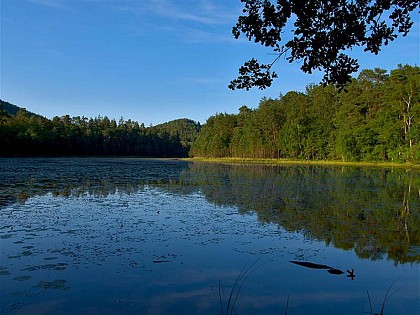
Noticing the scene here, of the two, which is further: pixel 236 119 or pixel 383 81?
pixel 236 119

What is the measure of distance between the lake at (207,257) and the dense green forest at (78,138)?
71.5m

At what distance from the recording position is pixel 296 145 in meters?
74.1

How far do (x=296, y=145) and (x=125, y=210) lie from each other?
2513 inches

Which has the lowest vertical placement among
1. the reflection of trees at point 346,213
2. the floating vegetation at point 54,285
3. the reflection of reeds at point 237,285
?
the reflection of reeds at point 237,285

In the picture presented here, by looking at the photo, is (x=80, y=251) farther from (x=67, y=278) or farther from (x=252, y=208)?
(x=252, y=208)

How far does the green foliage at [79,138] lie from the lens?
8044 cm

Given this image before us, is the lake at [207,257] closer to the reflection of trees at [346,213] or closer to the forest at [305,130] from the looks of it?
the reflection of trees at [346,213]

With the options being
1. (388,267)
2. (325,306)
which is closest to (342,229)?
(388,267)

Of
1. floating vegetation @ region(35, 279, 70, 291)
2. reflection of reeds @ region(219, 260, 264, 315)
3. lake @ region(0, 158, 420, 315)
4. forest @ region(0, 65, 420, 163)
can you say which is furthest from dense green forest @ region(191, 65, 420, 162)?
floating vegetation @ region(35, 279, 70, 291)

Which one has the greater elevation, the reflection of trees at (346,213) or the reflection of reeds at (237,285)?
the reflection of trees at (346,213)

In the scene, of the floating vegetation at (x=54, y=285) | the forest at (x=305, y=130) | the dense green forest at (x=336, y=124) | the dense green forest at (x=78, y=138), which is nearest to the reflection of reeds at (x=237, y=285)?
the floating vegetation at (x=54, y=285)

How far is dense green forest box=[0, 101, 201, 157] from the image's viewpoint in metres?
80.4

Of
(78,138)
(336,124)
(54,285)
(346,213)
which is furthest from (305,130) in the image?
(54,285)

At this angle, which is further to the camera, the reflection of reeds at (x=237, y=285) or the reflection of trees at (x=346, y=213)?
the reflection of trees at (x=346, y=213)
